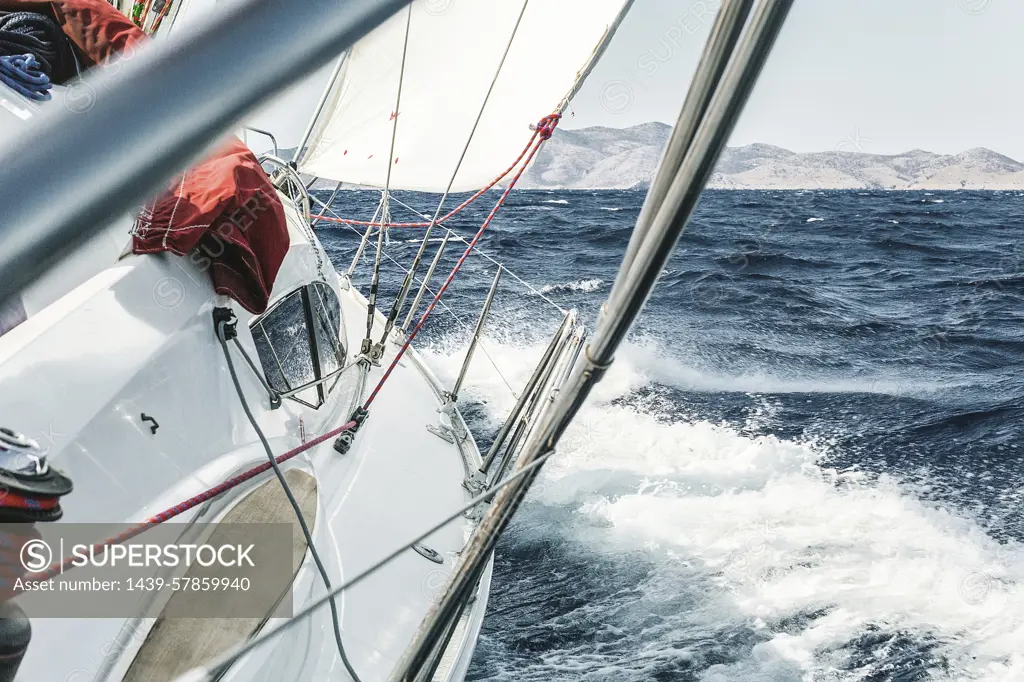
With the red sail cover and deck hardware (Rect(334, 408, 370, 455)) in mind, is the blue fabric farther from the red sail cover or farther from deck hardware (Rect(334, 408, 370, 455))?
deck hardware (Rect(334, 408, 370, 455))

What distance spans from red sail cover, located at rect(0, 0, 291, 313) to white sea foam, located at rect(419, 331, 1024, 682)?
2.51 metres

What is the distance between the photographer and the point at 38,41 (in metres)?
2.31

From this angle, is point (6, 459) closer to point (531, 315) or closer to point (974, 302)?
point (531, 315)

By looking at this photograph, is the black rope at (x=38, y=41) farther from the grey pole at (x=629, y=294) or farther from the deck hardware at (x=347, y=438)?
the grey pole at (x=629, y=294)

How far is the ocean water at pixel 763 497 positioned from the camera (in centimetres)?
359

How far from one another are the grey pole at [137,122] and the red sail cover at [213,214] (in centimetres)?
186

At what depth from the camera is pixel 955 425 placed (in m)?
6.14

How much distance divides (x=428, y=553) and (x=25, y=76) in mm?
2265

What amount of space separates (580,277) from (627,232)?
21.7 feet

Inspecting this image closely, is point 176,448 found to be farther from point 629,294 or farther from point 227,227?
point 629,294

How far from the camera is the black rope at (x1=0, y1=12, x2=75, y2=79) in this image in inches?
89.4

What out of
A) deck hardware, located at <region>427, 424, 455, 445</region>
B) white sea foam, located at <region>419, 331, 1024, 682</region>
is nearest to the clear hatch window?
deck hardware, located at <region>427, 424, 455, 445</region>

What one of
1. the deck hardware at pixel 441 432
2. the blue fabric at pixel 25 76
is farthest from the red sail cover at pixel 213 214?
the deck hardware at pixel 441 432

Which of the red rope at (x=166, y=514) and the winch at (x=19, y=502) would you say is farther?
the red rope at (x=166, y=514)
